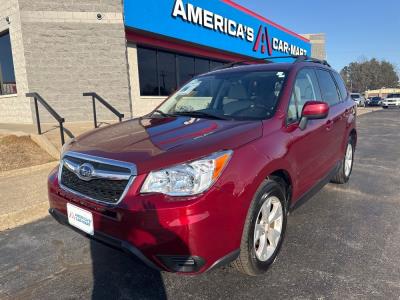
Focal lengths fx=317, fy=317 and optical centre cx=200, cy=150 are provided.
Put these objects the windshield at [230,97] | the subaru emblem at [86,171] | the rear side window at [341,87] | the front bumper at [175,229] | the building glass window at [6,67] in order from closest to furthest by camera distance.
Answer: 1. the front bumper at [175,229]
2. the subaru emblem at [86,171]
3. the windshield at [230,97]
4. the rear side window at [341,87]
5. the building glass window at [6,67]

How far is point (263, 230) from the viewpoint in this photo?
9.04 ft

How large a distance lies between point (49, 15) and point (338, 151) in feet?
33.9

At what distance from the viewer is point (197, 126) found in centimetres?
288

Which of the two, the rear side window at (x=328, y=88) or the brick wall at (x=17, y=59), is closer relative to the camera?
the rear side window at (x=328, y=88)

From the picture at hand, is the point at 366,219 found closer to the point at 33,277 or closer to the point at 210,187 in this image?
the point at 210,187

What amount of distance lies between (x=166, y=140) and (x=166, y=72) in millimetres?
13190

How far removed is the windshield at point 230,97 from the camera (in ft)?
10.6

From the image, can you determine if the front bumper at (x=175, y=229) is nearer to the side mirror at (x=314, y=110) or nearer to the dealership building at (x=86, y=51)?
the side mirror at (x=314, y=110)

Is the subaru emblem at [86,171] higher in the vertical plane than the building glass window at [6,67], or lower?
lower

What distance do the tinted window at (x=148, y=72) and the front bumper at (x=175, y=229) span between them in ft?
→ 39.1

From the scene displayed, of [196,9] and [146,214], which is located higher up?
[196,9]

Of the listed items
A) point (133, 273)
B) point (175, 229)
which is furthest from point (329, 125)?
point (133, 273)

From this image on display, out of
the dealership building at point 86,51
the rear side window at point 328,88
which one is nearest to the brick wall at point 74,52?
the dealership building at point 86,51

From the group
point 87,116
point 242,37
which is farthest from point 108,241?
point 242,37
